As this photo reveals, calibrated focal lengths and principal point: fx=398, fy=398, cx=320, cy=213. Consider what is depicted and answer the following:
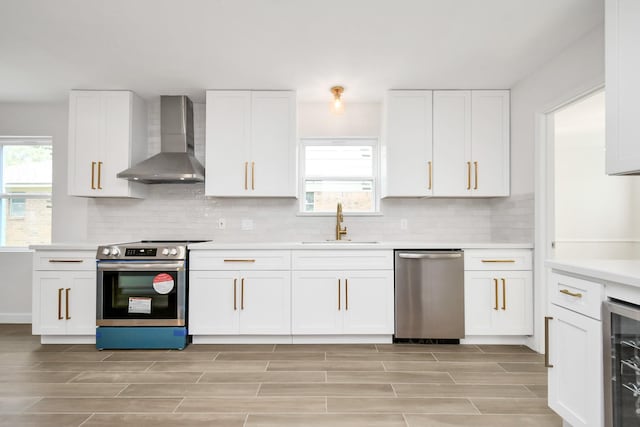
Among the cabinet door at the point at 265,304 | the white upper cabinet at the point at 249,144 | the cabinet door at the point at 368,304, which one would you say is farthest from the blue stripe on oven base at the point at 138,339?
the cabinet door at the point at 368,304

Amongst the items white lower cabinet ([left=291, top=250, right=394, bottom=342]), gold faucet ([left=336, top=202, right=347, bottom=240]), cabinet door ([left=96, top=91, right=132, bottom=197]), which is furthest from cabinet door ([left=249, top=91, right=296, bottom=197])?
cabinet door ([left=96, top=91, right=132, bottom=197])

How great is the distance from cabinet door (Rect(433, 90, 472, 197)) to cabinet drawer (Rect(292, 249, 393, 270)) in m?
0.92

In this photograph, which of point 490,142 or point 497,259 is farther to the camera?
point 490,142

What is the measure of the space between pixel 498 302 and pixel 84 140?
13.5 feet

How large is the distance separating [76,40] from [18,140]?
223cm

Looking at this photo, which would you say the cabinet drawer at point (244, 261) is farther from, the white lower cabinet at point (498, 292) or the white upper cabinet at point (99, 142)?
the white lower cabinet at point (498, 292)

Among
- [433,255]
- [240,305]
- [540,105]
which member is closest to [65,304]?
[240,305]

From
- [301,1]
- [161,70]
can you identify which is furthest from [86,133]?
[301,1]

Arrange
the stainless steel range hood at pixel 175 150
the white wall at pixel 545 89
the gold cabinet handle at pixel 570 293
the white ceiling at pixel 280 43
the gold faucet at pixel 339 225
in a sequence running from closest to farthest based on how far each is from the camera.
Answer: the gold cabinet handle at pixel 570 293 < the white ceiling at pixel 280 43 < the white wall at pixel 545 89 < the stainless steel range hood at pixel 175 150 < the gold faucet at pixel 339 225

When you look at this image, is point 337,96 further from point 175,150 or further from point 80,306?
point 80,306

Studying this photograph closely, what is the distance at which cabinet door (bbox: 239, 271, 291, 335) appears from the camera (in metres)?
3.44

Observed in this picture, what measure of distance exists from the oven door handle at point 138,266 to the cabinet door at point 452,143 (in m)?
2.52

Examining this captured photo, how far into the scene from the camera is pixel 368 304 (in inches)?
136

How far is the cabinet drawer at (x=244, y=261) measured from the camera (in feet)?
11.4
